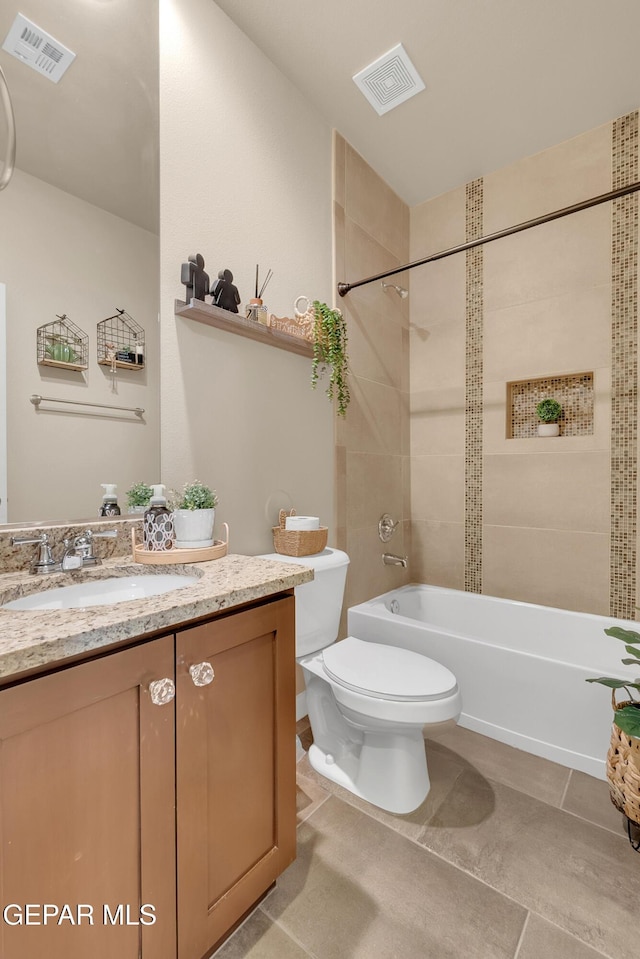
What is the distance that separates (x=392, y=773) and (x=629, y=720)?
748 mm

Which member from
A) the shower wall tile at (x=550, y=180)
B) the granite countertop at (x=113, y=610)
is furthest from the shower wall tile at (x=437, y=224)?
the granite countertop at (x=113, y=610)

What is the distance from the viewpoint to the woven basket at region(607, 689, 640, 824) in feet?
4.09

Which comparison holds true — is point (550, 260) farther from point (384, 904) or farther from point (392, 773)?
point (384, 904)

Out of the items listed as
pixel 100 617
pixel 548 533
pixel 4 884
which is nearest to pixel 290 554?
pixel 100 617

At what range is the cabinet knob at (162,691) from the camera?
77 cm

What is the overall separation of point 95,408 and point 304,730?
158 centimetres

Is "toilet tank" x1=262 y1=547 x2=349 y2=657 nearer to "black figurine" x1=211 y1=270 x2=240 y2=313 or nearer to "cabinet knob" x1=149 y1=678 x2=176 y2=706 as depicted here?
"cabinet knob" x1=149 y1=678 x2=176 y2=706

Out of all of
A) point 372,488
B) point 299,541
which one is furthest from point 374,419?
point 299,541

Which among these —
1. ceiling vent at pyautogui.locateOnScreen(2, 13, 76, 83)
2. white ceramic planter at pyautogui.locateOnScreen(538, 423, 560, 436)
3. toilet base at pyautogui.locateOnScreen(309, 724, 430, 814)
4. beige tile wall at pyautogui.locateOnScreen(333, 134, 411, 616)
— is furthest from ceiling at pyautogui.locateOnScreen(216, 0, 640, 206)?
toilet base at pyautogui.locateOnScreen(309, 724, 430, 814)

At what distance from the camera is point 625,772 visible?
1.28 m

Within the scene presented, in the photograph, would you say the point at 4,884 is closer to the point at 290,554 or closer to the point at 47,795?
the point at 47,795

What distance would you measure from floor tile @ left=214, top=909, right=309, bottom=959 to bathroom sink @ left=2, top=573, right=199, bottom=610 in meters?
0.84

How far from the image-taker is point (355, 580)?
2.26 m

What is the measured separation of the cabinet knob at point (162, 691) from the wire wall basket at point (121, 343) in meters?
0.92
